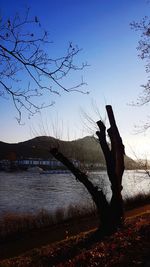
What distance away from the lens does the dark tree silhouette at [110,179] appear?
12984mm

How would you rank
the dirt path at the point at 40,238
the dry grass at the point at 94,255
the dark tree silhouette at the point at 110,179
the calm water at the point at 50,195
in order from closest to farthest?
the dry grass at the point at 94,255, the dark tree silhouette at the point at 110,179, the dirt path at the point at 40,238, the calm water at the point at 50,195

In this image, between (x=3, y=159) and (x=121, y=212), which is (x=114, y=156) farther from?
(x=3, y=159)

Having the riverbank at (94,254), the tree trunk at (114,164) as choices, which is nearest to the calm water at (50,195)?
the tree trunk at (114,164)

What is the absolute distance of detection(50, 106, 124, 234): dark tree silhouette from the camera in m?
13.0

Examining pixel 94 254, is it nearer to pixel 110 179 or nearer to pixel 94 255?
pixel 94 255

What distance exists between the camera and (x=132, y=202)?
29.5m

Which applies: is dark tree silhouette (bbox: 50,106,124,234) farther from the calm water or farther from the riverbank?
the calm water

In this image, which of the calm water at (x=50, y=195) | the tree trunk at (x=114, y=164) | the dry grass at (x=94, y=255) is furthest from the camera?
the calm water at (x=50, y=195)

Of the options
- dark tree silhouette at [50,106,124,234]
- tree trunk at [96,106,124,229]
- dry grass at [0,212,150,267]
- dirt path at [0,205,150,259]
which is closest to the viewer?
dry grass at [0,212,150,267]

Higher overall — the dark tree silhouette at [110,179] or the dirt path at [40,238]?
the dark tree silhouette at [110,179]

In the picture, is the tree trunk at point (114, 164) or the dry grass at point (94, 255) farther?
the tree trunk at point (114, 164)

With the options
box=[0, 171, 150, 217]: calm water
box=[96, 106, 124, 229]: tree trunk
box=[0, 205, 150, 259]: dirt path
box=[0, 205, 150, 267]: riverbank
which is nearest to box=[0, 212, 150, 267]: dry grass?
box=[0, 205, 150, 267]: riverbank

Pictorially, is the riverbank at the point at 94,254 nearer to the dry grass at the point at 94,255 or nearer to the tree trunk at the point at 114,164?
the dry grass at the point at 94,255

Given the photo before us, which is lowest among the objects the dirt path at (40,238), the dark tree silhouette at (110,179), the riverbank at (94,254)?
the dirt path at (40,238)
